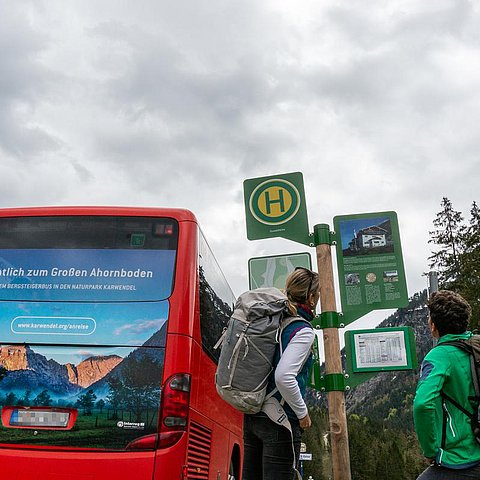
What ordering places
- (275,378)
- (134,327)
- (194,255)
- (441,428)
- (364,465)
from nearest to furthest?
(441,428), (275,378), (134,327), (194,255), (364,465)

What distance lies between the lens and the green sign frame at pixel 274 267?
8.94 metres

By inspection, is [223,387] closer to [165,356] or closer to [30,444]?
[165,356]

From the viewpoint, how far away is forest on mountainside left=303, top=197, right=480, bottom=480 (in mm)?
36438

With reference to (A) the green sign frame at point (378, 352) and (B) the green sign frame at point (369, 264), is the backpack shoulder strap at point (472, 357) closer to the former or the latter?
(A) the green sign frame at point (378, 352)

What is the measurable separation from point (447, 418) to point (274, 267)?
5809 mm

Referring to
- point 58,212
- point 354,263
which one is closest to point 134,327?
point 58,212

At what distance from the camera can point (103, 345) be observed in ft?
17.3

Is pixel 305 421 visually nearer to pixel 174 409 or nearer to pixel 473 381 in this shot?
pixel 473 381

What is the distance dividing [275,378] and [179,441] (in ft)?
5.38

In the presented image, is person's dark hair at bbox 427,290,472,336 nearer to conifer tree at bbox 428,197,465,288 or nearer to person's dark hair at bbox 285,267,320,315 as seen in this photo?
person's dark hair at bbox 285,267,320,315

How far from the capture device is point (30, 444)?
5.02 metres

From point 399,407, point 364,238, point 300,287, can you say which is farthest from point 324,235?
point 399,407

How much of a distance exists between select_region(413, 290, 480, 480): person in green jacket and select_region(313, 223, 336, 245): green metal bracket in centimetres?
489

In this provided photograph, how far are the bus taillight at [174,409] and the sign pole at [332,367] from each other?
2.98m
